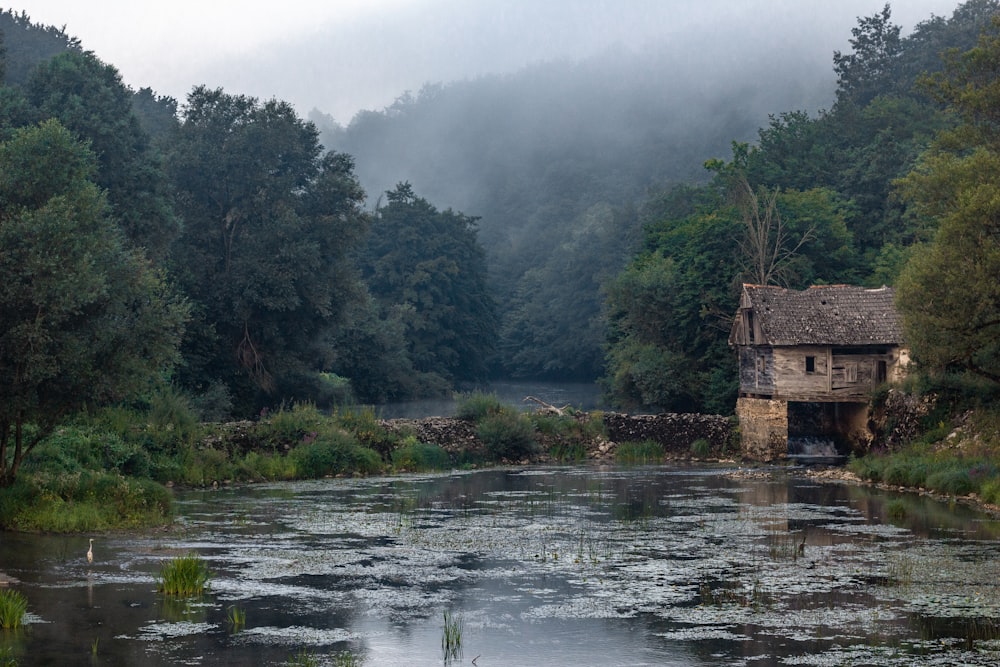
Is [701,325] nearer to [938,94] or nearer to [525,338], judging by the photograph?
Result: [938,94]

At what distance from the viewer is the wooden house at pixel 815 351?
49406mm

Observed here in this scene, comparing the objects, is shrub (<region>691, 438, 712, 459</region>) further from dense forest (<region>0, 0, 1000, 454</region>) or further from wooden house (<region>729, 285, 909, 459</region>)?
dense forest (<region>0, 0, 1000, 454</region>)

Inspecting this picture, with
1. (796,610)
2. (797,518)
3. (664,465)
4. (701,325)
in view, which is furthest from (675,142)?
(796,610)

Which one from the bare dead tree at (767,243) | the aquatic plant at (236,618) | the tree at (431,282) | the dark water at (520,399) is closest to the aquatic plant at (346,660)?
the aquatic plant at (236,618)

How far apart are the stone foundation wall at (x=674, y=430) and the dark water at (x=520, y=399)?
45.1 ft

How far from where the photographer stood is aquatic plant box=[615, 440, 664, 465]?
165 ft

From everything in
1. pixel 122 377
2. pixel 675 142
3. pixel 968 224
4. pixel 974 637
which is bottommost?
pixel 974 637

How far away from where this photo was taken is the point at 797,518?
30.2 meters

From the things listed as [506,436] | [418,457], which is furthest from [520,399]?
[418,457]

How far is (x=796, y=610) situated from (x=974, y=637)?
2.78 m

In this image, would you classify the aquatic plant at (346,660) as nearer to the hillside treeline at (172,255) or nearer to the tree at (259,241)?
the hillside treeline at (172,255)

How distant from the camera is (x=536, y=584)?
21234 millimetres

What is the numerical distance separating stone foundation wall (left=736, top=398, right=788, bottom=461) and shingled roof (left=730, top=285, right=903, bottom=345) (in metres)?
2.71

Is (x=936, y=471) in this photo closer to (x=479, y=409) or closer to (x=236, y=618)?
(x=479, y=409)
